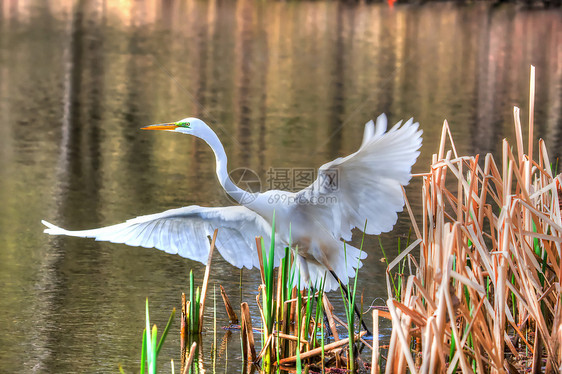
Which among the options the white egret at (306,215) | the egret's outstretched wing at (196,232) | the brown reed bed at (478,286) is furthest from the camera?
the egret's outstretched wing at (196,232)

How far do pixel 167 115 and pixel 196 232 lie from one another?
8674 millimetres

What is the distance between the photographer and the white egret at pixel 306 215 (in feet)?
15.0

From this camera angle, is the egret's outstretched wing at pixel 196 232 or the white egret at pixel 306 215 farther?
the egret's outstretched wing at pixel 196 232

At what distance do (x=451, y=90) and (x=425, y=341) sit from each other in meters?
14.5

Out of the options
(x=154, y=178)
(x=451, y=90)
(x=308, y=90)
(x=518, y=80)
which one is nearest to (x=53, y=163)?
(x=154, y=178)

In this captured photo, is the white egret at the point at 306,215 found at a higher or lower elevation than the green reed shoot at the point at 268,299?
higher

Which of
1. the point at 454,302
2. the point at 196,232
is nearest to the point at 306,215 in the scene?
the point at 196,232

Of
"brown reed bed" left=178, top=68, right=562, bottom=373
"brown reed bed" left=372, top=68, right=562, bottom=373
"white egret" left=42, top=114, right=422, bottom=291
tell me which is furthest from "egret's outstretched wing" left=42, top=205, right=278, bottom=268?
"brown reed bed" left=372, top=68, right=562, bottom=373

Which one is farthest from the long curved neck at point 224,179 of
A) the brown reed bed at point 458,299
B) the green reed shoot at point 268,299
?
the green reed shoot at point 268,299

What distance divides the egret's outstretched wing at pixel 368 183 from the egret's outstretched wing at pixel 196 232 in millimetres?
382

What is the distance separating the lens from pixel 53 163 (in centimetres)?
1046

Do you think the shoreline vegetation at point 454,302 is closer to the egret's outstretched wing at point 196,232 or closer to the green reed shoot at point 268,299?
the green reed shoot at point 268,299

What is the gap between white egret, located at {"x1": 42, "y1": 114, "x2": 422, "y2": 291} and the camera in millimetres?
4570

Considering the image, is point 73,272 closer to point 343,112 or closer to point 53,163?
point 53,163
